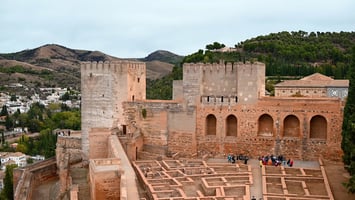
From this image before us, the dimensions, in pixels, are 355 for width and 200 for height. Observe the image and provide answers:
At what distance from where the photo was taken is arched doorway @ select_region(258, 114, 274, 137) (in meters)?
20.3

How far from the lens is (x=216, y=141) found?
821 inches

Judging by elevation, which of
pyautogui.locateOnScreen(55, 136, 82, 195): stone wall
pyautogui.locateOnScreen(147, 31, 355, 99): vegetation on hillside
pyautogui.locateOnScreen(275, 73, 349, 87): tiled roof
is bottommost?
pyautogui.locateOnScreen(55, 136, 82, 195): stone wall

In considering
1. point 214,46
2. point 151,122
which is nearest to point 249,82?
point 151,122

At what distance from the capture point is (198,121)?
829 inches

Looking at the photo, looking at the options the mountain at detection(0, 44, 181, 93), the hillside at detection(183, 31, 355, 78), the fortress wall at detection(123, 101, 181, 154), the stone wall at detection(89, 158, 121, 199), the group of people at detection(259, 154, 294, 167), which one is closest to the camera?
the stone wall at detection(89, 158, 121, 199)

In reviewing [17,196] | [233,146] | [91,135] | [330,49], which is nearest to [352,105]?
[233,146]

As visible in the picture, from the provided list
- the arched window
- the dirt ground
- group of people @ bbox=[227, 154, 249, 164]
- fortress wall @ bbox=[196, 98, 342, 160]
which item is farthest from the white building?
the dirt ground

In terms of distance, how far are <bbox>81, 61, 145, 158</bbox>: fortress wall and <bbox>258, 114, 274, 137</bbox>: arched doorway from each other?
6.70 m

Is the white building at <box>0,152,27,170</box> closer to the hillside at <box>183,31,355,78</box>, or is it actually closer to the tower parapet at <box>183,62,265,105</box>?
the hillside at <box>183,31,355,78</box>

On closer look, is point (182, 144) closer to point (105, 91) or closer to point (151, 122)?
point (151, 122)

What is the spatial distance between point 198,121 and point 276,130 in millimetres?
3753

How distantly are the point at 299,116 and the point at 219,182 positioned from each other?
228 inches

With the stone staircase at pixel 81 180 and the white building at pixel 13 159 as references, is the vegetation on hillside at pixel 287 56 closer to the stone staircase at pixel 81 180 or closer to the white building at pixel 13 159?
the white building at pixel 13 159

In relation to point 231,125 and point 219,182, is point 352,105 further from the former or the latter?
point 231,125
